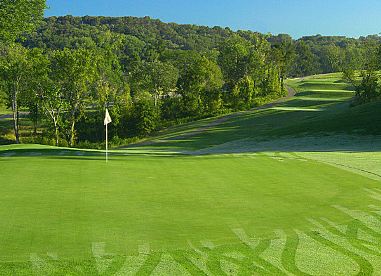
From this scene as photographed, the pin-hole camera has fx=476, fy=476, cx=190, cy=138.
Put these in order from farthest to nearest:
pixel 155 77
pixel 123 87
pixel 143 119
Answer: pixel 155 77
pixel 123 87
pixel 143 119

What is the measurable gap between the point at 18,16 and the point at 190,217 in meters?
27.3

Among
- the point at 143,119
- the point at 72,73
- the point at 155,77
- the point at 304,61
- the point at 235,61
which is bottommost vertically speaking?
the point at 143,119

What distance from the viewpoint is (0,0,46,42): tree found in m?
33.4

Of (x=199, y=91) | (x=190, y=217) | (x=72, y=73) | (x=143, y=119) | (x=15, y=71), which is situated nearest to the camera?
(x=190, y=217)

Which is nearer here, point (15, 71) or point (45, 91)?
point (15, 71)

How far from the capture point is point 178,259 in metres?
9.00

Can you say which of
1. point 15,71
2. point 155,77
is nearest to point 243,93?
point 155,77

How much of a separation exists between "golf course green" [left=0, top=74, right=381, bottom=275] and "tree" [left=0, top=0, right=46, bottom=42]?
14.6m

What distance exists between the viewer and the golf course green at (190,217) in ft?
29.1

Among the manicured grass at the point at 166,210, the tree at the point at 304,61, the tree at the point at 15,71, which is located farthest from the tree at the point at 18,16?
the tree at the point at 304,61

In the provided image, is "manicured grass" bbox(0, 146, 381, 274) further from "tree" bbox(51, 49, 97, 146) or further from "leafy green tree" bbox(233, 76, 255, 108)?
"leafy green tree" bbox(233, 76, 255, 108)

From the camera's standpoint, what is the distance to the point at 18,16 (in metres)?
33.9

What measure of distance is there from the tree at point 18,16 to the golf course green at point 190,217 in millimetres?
14624

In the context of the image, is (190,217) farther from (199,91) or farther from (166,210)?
(199,91)
